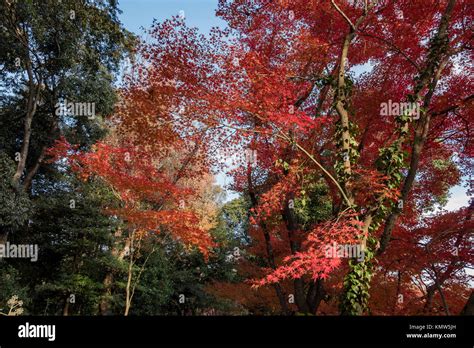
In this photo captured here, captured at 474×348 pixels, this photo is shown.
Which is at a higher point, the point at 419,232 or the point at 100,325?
the point at 419,232

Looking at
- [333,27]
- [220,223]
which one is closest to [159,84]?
[333,27]

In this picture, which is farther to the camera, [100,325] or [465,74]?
[465,74]

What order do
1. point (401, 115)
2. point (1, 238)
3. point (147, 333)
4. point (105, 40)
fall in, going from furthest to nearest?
point (105, 40) → point (1, 238) → point (401, 115) → point (147, 333)

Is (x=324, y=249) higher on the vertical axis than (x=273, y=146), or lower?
lower

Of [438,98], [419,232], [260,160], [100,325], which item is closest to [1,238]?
[260,160]

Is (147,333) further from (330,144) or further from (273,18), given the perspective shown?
(273,18)

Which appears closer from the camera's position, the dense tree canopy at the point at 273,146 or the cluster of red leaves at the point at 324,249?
the cluster of red leaves at the point at 324,249

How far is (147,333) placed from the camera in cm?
371

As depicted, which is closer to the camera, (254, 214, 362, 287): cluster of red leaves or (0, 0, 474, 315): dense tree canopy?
(254, 214, 362, 287): cluster of red leaves

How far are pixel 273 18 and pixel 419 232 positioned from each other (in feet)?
21.4

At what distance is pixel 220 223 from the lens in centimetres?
2047

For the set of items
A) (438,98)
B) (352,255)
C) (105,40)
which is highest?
(105,40)

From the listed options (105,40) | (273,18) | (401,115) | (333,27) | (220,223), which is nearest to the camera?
(401,115)

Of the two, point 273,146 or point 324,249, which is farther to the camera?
point 273,146
